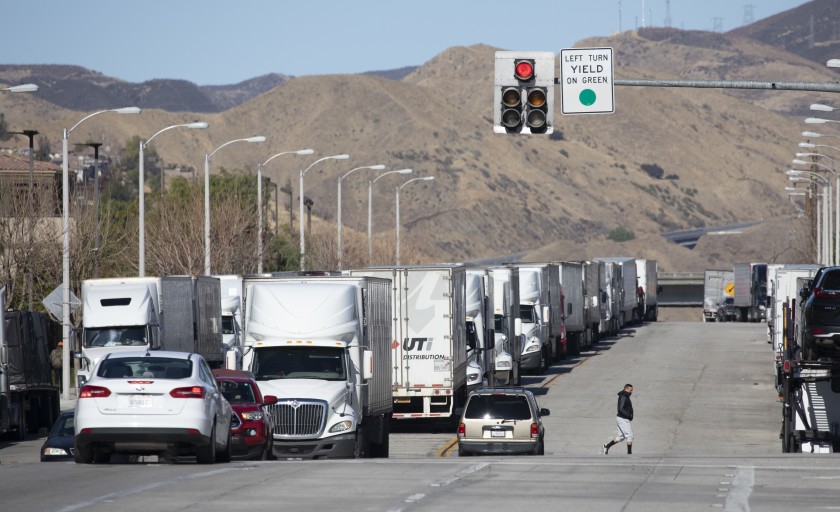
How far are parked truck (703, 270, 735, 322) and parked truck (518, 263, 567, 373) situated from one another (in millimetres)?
46069

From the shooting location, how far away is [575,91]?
2553 centimetres

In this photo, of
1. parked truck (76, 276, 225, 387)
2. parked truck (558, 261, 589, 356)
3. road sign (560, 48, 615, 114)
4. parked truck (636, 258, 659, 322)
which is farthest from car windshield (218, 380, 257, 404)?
parked truck (636, 258, 659, 322)

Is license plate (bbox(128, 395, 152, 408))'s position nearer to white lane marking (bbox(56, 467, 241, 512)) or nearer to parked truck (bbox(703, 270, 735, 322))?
white lane marking (bbox(56, 467, 241, 512))

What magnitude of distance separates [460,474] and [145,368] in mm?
4690

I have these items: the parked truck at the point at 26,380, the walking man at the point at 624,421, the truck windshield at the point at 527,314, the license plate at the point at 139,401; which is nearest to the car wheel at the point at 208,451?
the license plate at the point at 139,401

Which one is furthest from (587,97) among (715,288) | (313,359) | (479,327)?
(715,288)

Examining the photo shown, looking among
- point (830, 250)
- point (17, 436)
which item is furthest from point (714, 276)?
point (17, 436)

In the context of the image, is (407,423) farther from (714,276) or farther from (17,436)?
(714,276)

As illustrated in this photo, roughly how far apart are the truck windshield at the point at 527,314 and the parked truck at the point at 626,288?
27.8m

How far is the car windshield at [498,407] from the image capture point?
2950cm

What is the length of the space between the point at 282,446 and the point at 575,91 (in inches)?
310

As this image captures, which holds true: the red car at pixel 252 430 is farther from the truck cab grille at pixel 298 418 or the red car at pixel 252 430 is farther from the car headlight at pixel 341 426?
the car headlight at pixel 341 426

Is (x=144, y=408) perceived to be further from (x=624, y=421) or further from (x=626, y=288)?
(x=626, y=288)

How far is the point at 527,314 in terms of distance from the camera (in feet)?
182
